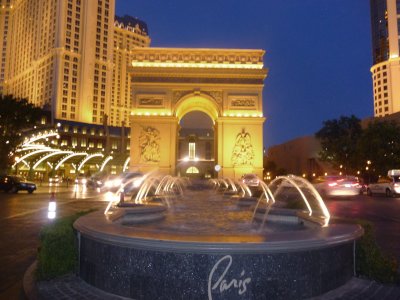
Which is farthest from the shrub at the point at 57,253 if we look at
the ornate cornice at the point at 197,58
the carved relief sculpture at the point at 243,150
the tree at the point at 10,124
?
the ornate cornice at the point at 197,58

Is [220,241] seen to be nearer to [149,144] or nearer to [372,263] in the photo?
[372,263]

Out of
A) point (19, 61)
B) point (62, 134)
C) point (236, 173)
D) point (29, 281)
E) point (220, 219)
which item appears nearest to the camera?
point (29, 281)

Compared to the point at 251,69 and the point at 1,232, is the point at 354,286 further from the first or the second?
the point at 251,69

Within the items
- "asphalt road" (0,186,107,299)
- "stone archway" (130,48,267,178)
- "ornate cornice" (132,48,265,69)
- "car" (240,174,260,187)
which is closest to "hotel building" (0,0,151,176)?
→ "ornate cornice" (132,48,265,69)

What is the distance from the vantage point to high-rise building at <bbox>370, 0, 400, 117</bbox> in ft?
328

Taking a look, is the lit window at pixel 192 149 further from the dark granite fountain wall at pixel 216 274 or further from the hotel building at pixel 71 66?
the dark granite fountain wall at pixel 216 274

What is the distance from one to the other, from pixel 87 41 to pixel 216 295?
111m

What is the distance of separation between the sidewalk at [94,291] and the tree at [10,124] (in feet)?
107

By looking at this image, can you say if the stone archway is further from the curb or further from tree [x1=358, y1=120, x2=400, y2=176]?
the curb

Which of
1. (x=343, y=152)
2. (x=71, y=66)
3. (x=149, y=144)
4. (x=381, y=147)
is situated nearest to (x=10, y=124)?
(x=149, y=144)

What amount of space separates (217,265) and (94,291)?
1754 mm

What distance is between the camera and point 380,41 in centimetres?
10544

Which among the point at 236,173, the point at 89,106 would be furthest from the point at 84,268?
the point at 89,106

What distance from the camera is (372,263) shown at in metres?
5.27
